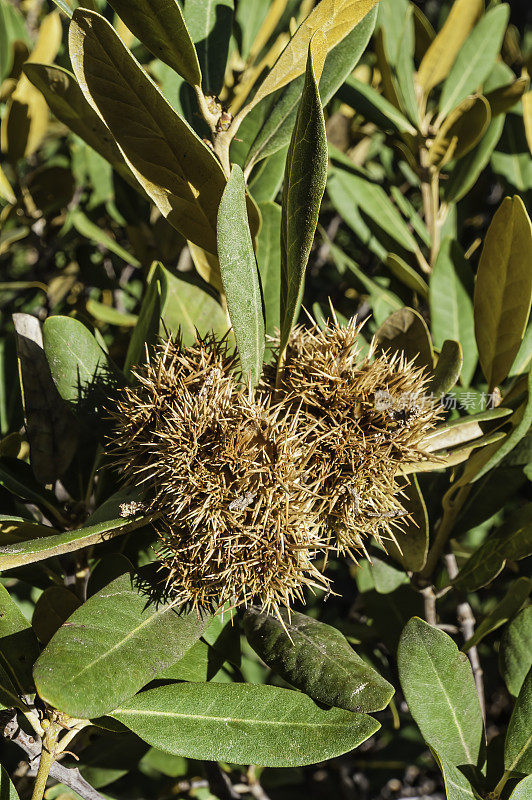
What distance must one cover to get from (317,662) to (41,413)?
70 cm

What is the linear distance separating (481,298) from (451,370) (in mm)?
231

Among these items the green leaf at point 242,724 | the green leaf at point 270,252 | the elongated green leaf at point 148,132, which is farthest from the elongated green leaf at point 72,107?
the green leaf at point 242,724

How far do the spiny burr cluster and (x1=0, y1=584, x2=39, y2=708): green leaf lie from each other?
26cm

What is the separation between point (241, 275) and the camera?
996mm

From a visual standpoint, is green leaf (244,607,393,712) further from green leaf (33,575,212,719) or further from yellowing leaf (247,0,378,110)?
yellowing leaf (247,0,378,110)

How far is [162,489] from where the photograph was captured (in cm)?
99

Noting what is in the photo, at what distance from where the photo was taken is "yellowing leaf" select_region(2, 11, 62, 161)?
2051 mm

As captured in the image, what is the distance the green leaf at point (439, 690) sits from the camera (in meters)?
1.12

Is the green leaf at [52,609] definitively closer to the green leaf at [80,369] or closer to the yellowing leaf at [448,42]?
the green leaf at [80,369]

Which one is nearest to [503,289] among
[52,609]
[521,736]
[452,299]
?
[452,299]

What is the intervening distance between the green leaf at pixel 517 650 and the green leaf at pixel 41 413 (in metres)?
0.93

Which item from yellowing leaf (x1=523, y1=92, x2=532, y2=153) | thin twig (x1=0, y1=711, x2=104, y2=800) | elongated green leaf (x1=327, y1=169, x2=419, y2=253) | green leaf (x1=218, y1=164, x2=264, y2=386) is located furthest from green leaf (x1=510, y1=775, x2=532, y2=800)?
yellowing leaf (x1=523, y1=92, x2=532, y2=153)

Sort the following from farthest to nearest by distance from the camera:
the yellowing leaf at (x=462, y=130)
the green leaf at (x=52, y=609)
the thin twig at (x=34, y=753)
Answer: the yellowing leaf at (x=462, y=130)
the green leaf at (x=52, y=609)
the thin twig at (x=34, y=753)

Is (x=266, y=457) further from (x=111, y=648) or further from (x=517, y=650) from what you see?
(x=517, y=650)
